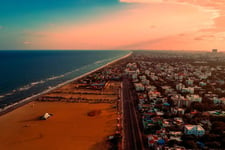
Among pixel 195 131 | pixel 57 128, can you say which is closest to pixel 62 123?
pixel 57 128

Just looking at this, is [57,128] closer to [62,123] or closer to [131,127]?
[62,123]

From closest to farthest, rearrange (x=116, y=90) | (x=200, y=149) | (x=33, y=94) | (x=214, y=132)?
1. (x=200, y=149)
2. (x=214, y=132)
3. (x=33, y=94)
4. (x=116, y=90)

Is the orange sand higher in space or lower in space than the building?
lower

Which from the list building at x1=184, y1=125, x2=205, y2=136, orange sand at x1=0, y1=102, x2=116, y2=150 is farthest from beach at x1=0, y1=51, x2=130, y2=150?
building at x1=184, y1=125, x2=205, y2=136

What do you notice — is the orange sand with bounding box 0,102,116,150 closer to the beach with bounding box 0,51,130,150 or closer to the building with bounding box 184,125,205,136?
the beach with bounding box 0,51,130,150

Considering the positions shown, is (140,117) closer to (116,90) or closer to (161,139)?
(161,139)

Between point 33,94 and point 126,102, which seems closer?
point 126,102

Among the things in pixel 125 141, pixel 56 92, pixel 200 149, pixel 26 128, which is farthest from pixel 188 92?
pixel 26 128

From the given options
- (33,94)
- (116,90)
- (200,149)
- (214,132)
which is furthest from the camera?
(116,90)
